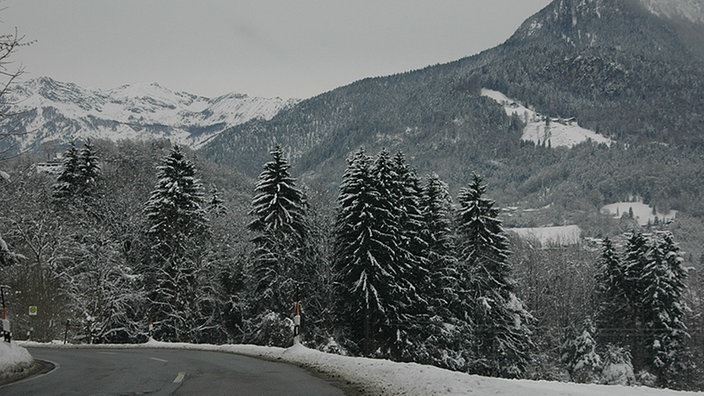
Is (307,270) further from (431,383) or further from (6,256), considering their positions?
(431,383)

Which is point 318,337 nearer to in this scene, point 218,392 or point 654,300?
point 654,300

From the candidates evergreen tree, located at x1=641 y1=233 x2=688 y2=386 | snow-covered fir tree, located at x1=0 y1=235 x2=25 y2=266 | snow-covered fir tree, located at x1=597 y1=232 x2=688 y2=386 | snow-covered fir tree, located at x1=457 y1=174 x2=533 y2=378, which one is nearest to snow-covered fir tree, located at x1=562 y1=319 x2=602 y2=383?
snow-covered fir tree, located at x1=597 y1=232 x2=688 y2=386

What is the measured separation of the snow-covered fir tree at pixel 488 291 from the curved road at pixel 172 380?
28391mm

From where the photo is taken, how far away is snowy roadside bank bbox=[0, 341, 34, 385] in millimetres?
13125

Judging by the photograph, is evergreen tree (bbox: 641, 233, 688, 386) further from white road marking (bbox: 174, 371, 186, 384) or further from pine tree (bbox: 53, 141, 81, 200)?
white road marking (bbox: 174, 371, 186, 384)

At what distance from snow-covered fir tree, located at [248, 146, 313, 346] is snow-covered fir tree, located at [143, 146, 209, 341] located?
4.28 metres

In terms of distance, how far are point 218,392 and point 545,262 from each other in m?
105

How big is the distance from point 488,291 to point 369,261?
1018 cm

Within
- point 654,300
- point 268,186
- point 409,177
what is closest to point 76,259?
point 268,186

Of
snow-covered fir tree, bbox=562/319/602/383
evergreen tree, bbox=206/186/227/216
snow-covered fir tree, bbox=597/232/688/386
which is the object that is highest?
evergreen tree, bbox=206/186/227/216

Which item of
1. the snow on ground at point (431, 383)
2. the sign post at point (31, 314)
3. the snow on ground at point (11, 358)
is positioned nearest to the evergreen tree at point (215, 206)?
the sign post at point (31, 314)

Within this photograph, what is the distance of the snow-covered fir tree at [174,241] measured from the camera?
1612 inches

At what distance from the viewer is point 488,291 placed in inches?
1678

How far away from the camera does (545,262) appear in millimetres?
108438
